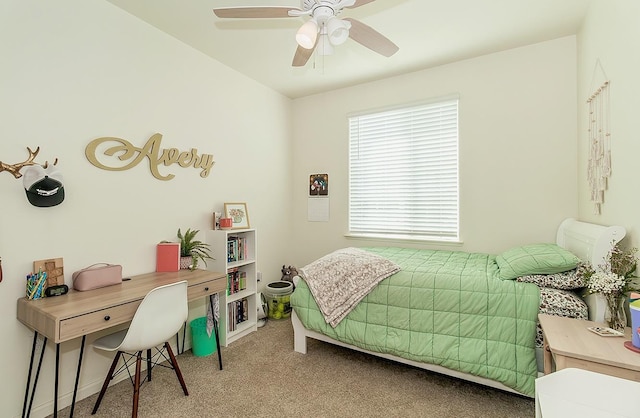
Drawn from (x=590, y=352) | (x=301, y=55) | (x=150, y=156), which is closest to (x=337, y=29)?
(x=301, y=55)

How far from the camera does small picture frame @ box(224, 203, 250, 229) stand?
312 centimetres

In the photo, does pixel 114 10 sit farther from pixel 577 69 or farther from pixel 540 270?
pixel 577 69

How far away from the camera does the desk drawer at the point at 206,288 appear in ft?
7.22

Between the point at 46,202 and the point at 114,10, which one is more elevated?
the point at 114,10

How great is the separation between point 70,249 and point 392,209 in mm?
2971

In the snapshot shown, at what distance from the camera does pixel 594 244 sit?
5.78 feet

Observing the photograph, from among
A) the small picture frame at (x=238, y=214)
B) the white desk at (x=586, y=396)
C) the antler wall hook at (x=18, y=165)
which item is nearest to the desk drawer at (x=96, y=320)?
the antler wall hook at (x=18, y=165)

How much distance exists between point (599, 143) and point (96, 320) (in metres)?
3.35

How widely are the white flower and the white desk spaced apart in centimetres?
78

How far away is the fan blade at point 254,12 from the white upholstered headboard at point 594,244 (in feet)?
6.97

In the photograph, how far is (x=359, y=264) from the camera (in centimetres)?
245

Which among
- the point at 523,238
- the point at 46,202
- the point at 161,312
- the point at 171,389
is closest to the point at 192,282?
the point at 161,312

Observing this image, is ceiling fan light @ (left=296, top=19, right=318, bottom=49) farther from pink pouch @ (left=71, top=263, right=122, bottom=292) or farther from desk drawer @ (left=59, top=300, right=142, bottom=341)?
pink pouch @ (left=71, top=263, right=122, bottom=292)

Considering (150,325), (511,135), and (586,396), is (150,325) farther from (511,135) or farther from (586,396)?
(511,135)
